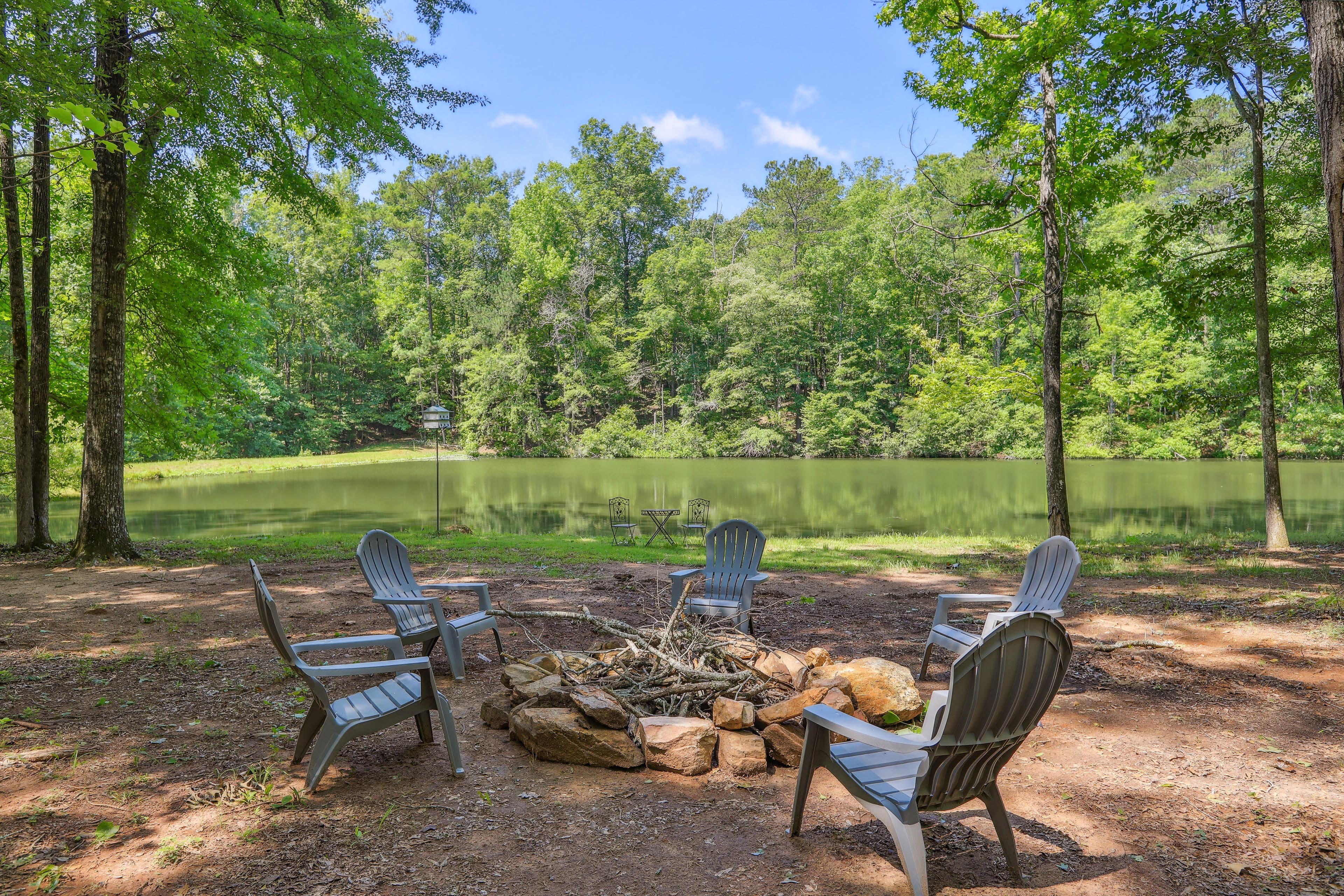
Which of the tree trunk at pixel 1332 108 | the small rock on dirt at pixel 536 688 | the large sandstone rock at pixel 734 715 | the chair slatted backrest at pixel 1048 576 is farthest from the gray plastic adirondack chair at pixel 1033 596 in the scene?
the small rock on dirt at pixel 536 688

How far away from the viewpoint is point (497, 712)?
3.55 metres

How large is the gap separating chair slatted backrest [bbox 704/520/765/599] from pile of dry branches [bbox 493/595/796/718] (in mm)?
950

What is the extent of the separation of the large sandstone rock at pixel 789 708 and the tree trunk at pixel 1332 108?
11.0ft

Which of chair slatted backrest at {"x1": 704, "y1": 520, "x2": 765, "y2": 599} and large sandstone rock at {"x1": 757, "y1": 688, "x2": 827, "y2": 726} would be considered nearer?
large sandstone rock at {"x1": 757, "y1": 688, "x2": 827, "y2": 726}

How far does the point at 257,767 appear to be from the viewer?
295 cm

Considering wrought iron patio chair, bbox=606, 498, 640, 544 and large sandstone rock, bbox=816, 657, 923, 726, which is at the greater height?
large sandstone rock, bbox=816, 657, 923, 726

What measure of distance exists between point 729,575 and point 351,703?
2798 mm

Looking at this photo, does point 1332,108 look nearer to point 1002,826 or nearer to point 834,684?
point 834,684

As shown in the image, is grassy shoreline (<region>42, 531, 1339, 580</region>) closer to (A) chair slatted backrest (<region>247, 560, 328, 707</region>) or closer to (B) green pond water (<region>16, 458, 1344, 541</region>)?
(B) green pond water (<region>16, 458, 1344, 541</region>)

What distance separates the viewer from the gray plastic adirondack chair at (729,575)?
4887 millimetres

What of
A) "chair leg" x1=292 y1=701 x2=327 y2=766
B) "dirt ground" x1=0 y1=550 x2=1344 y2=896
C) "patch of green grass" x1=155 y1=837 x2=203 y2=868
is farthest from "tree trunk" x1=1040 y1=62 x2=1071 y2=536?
"patch of green grass" x1=155 y1=837 x2=203 y2=868

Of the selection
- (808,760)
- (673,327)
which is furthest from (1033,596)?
(673,327)

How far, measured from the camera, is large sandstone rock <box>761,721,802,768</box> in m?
3.13

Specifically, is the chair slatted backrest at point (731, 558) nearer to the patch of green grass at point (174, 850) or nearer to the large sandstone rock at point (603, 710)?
the large sandstone rock at point (603, 710)
